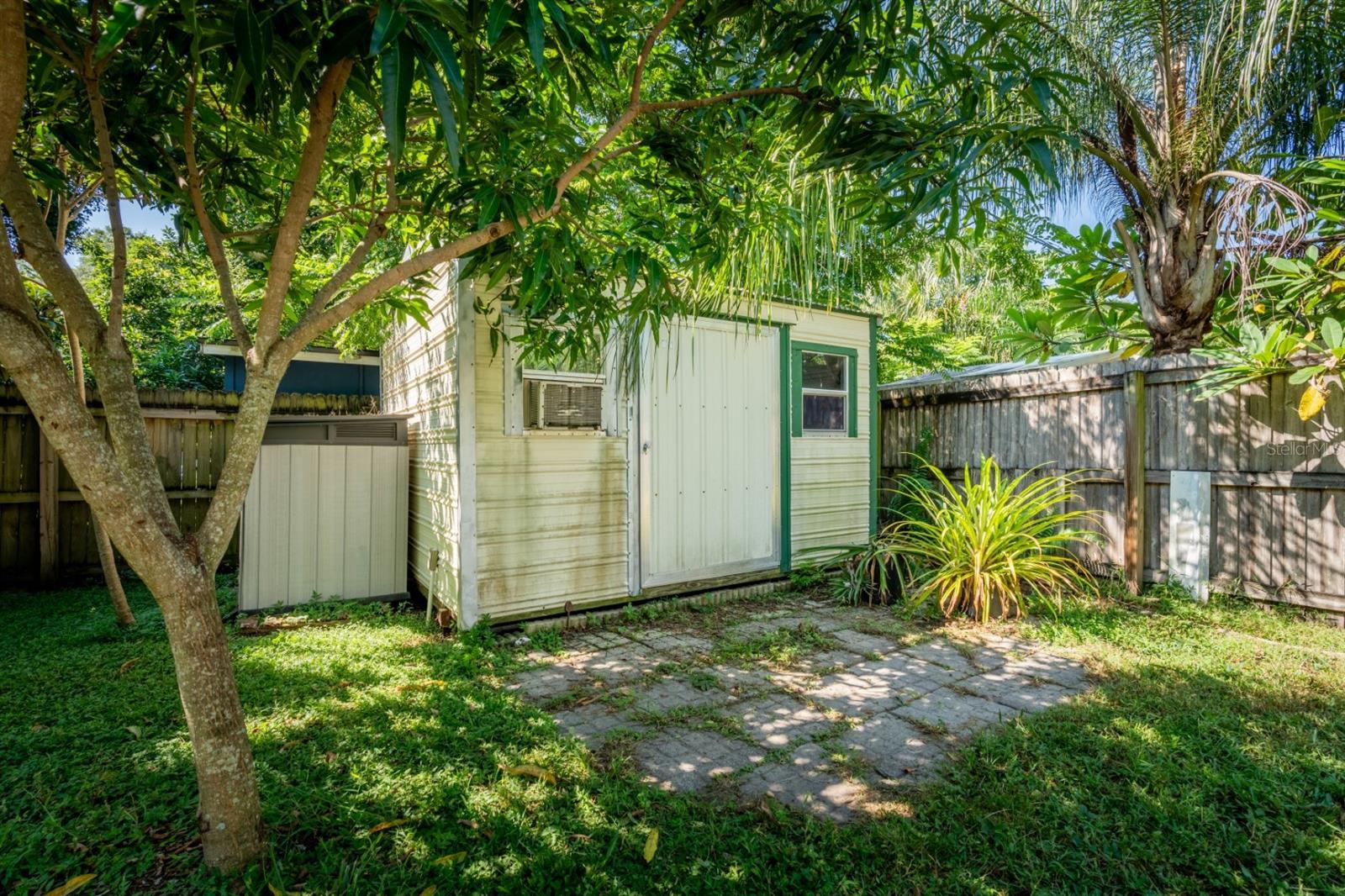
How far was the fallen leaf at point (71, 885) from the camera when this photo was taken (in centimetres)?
158

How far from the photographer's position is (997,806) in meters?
2.00

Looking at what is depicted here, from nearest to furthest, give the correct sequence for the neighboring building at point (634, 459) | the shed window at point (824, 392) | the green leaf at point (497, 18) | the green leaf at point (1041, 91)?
the green leaf at point (497, 18)
the green leaf at point (1041, 91)
the neighboring building at point (634, 459)
the shed window at point (824, 392)

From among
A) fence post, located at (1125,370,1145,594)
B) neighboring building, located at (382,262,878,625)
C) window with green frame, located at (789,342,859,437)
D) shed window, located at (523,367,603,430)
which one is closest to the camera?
neighboring building, located at (382,262,878,625)

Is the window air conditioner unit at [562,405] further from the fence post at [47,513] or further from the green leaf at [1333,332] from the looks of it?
the green leaf at [1333,332]

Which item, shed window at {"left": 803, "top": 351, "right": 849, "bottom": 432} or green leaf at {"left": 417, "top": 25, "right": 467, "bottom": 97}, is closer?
green leaf at {"left": 417, "top": 25, "right": 467, "bottom": 97}

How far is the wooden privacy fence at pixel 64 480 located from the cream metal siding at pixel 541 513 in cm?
348

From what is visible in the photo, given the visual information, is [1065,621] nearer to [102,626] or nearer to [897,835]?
[897,835]

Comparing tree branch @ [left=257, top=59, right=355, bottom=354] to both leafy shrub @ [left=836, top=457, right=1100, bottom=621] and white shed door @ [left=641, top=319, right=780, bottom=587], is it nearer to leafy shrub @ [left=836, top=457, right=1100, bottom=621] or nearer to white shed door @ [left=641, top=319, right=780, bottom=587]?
white shed door @ [left=641, top=319, right=780, bottom=587]

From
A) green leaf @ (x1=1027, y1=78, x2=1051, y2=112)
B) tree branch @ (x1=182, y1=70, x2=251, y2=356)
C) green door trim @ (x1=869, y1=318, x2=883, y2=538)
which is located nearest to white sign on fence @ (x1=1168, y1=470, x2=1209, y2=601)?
green door trim @ (x1=869, y1=318, x2=883, y2=538)

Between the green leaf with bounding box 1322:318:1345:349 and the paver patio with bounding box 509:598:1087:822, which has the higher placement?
the green leaf with bounding box 1322:318:1345:349

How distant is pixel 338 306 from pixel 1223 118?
5.96 meters

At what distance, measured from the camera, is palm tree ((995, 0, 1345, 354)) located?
4.28m

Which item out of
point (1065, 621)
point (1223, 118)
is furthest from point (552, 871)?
point (1223, 118)

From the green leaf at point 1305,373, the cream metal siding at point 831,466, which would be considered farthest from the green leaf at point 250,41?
the green leaf at point 1305,373
